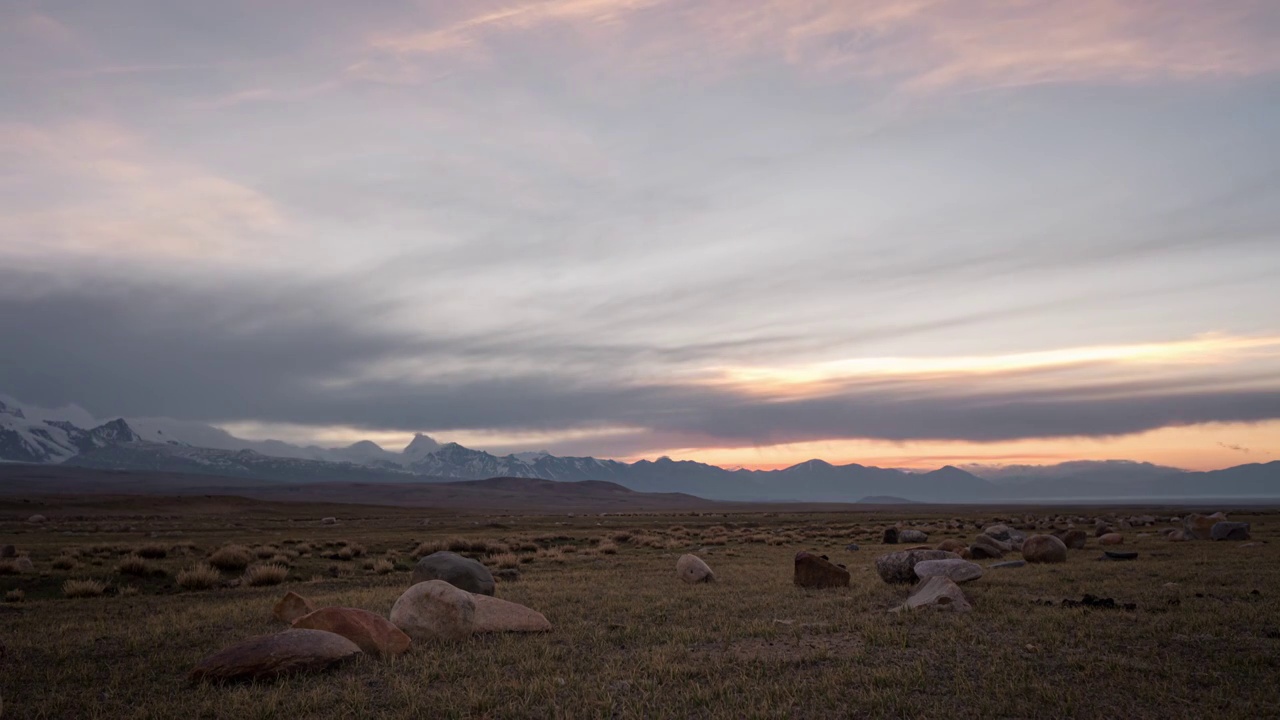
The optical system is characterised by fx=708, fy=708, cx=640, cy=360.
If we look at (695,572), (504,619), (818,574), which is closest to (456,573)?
(504,619)

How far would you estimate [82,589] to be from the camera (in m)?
18.6

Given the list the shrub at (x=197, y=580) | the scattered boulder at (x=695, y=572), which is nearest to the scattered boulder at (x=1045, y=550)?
the scattered boulder at (x=695, y=572)

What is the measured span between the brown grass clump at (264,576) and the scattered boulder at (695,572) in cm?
1208

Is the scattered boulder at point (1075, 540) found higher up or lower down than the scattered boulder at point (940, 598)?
Result: lower down

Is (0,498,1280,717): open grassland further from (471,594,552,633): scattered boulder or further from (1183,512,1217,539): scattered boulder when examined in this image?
(1183,512,1217,539): scattered boulder

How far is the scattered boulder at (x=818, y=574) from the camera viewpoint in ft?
59.1

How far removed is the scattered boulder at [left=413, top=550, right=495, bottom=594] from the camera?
655 inches

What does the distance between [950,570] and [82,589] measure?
21.9 m

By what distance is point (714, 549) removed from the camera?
3400 centimetres

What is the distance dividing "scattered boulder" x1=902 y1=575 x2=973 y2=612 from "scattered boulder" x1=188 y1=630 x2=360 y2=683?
10136 millimetres

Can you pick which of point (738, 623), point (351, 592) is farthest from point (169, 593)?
point (738, 623)

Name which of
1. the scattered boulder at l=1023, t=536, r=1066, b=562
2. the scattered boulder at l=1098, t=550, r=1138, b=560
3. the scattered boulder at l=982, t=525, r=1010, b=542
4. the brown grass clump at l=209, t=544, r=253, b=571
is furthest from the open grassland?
the scattered boulder at l=982, t=525, r=1010, b=542

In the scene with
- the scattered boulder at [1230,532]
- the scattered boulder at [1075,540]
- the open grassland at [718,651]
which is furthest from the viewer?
the scattered boulder at [1230,532]

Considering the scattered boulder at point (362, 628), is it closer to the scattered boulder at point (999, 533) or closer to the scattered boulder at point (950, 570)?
the scattered boulder at point (950, 570)
